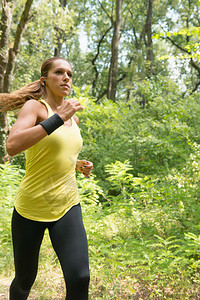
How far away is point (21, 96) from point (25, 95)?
0.11 ft

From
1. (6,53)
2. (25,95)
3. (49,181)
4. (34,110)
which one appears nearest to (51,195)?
(49,181)

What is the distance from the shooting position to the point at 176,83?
364 inches

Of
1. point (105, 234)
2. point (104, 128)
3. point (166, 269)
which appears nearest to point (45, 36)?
point (104, 128)

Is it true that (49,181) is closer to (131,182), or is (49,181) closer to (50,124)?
(50,124)

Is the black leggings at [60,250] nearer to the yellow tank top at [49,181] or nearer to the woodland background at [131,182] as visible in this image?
the yellow tank top at [49,181]

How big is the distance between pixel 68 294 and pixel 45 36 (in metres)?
12.5

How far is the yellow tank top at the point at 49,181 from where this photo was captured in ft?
6.83

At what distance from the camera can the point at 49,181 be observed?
210cm

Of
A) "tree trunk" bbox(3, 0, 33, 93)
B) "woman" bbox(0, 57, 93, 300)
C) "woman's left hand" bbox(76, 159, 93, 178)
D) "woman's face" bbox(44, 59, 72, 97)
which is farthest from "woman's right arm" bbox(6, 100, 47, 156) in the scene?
"tree trunk" bbox(3, 0, 33, 93)

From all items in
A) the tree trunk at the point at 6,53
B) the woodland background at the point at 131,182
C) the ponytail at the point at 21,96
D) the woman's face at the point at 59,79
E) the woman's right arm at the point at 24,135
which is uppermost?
the tree trunk at the point at 6,53

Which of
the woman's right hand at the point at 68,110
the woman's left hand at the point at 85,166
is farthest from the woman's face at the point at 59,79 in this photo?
the woman's left hand at the point at 85,166

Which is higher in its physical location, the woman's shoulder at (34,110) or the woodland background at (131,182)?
the woman's shoulder at (34,110)

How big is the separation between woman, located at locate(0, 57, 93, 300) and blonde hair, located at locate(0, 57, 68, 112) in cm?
8

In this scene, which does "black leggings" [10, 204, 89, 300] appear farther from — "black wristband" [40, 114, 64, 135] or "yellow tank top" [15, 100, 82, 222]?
"black wristband" [40, 114, 64, 135]
